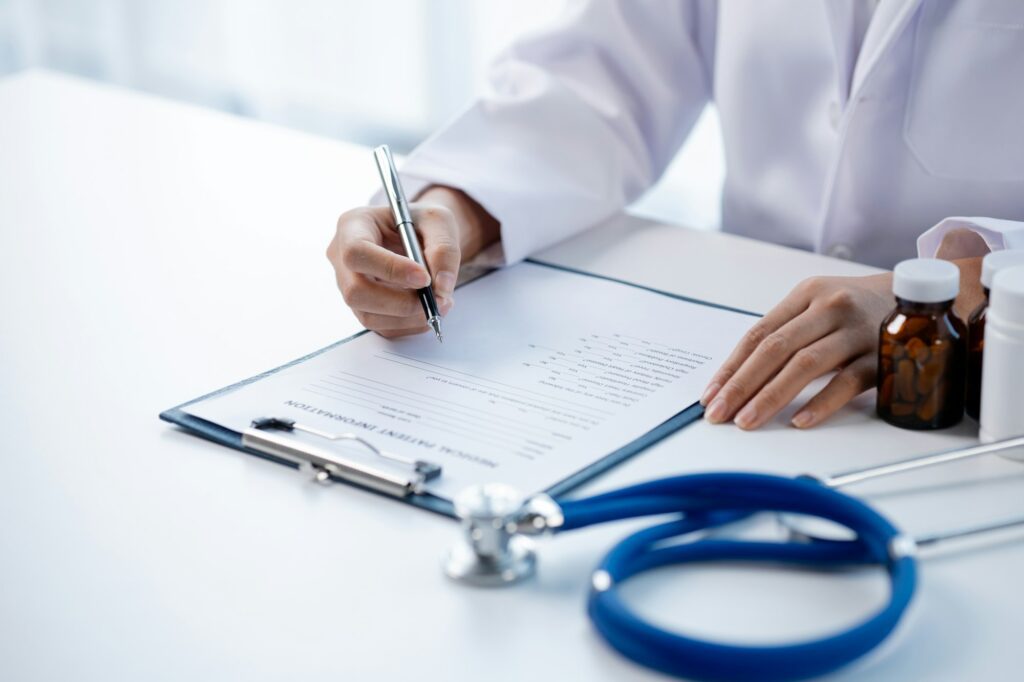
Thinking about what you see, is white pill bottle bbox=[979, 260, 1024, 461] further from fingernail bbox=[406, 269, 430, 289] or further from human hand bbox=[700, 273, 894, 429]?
fingernail bbox=[406, 269, 430, 289]

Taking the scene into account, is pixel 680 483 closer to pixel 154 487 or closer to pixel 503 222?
pixel 154 487

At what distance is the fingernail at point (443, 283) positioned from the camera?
975 mm

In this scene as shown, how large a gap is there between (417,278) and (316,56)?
2261 millimetres

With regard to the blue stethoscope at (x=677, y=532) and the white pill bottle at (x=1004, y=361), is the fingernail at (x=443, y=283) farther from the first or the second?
the white pill bottle at (x=1004, y=361)

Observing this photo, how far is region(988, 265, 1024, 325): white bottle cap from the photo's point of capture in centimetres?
72

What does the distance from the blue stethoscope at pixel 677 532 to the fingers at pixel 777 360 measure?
13 centimetres

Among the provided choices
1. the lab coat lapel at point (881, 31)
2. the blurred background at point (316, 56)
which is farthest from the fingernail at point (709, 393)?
Result: the blurred background at point (316, 56)

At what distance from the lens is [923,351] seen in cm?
77

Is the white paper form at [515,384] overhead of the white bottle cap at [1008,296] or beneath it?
beneath

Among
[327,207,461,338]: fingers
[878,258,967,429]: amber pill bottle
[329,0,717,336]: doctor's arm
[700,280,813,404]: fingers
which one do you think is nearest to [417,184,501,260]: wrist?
[329,0,717,336]: doctor's arm

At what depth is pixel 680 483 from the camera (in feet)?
2.21

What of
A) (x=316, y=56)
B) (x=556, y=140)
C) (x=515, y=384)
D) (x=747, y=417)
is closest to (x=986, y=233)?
(x=747, y=417)

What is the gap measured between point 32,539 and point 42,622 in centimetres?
9

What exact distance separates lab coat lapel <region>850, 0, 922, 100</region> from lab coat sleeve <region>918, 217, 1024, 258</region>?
23 centimetres
